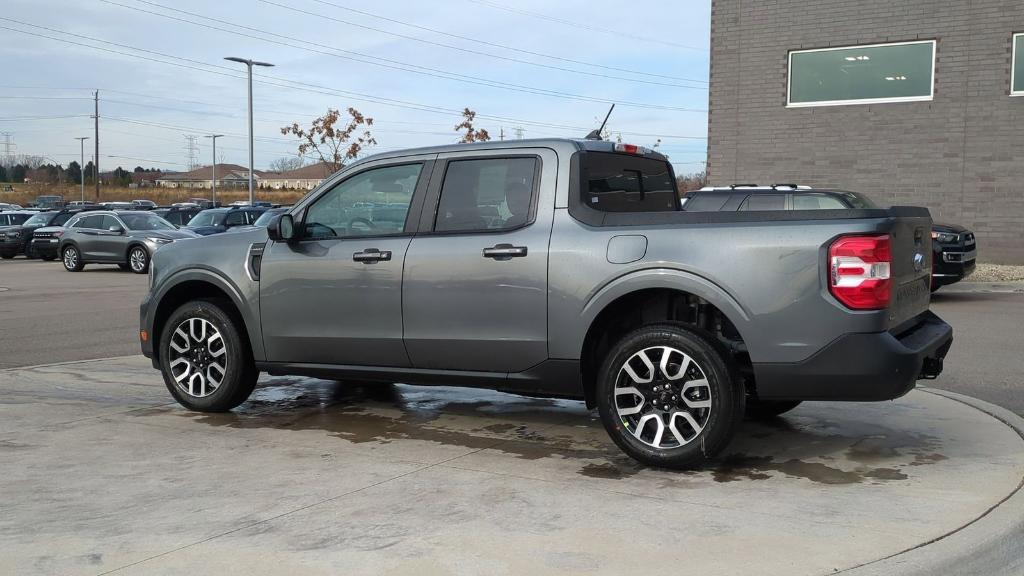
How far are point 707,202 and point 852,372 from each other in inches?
361

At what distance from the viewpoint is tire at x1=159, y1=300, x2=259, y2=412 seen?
6945 mm

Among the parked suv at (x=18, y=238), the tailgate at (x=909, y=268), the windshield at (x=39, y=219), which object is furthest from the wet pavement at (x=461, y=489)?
the windshield at (x=39, y=219)

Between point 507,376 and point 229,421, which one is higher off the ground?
point 507,376

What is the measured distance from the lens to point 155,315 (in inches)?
289

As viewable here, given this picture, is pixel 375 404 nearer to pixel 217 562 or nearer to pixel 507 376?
pixel 507 376

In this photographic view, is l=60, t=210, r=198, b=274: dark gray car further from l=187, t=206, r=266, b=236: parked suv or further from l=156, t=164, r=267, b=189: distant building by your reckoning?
l=156, t=164, r=267, b=189: distant building

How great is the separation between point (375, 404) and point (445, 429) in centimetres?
108

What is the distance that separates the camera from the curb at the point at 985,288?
17150 mm

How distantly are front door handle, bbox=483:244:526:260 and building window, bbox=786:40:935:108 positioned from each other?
18.0 meters

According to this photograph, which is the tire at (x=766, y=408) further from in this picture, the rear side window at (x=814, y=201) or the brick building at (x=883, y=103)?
the brick building at (x=883, y=103)

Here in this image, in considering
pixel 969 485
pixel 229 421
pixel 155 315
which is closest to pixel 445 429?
pixel 229 421

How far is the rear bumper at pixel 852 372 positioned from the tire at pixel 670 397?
217mm

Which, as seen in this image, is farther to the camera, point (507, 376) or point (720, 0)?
point (720, 0)

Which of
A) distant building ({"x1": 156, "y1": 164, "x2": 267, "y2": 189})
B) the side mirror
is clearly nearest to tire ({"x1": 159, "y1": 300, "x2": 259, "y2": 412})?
the side mirror
